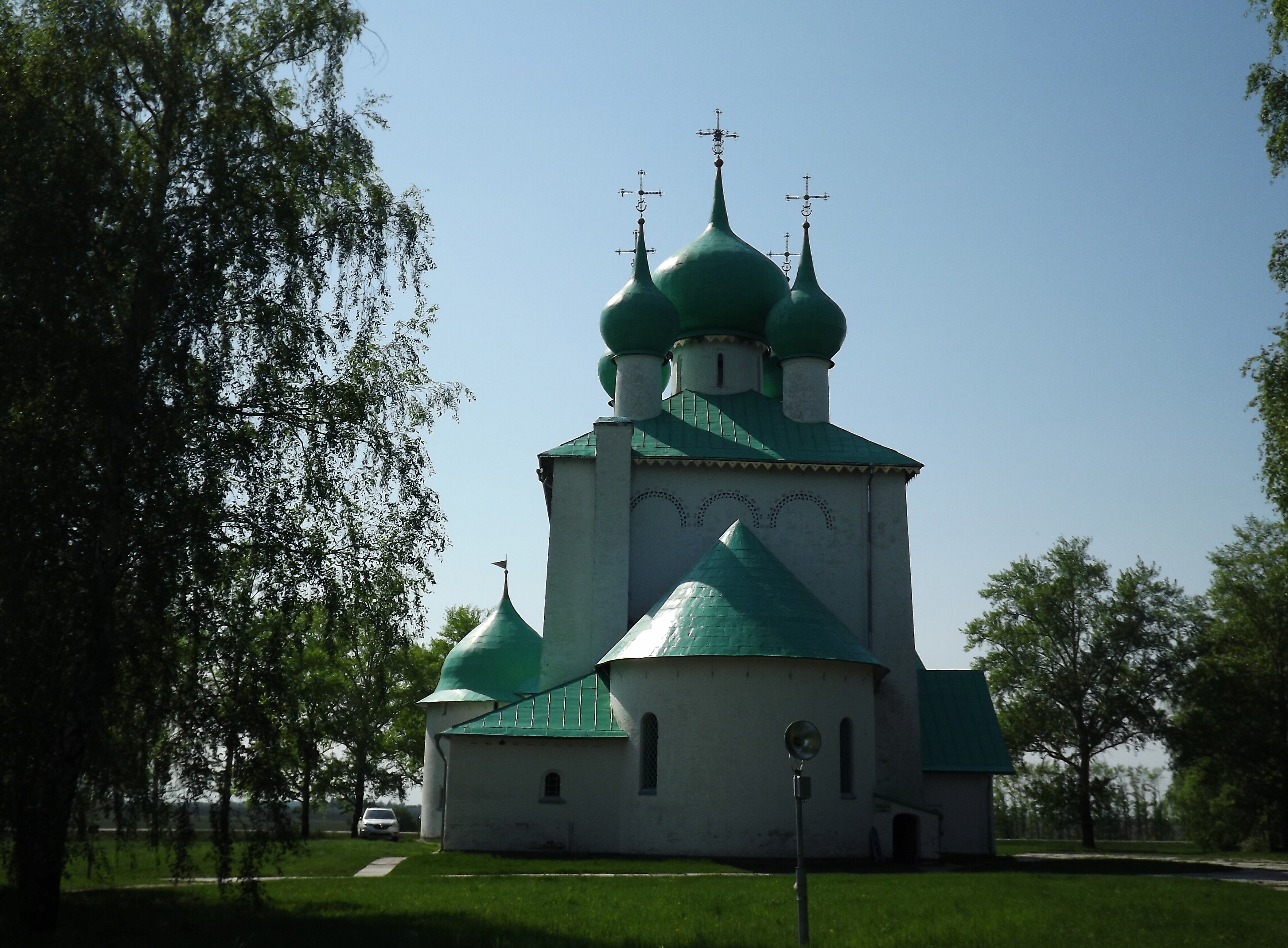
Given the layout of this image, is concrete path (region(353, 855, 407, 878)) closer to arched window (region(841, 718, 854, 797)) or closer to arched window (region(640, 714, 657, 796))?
arched window (region(640, 714, 657, 796))

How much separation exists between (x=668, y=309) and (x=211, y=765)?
67.7 feet

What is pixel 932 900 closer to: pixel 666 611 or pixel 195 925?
pixel 195 925

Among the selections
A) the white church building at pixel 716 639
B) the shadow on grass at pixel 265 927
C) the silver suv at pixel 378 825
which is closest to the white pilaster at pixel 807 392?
the white church building at pixel 716 639

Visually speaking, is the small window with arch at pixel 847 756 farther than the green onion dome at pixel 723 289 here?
No

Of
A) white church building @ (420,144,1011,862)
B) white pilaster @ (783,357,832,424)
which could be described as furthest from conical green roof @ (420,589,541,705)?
white pilaster @ (783,357,832,424)

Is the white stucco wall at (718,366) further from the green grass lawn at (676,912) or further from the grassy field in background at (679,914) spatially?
the grassy field in background at (679,914)

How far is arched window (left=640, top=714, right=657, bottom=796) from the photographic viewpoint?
24.0m

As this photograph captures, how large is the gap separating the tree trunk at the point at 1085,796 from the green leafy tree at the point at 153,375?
29324 millimetres

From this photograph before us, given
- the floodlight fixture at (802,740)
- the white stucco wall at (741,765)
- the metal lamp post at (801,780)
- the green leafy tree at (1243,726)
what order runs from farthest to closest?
the green leafy tree at (1243,726), the white stucco wall at (741,765), the floodlight fixture at (802,740), the metal lamp post at (801,780)

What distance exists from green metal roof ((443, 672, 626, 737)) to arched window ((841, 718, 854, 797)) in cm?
452

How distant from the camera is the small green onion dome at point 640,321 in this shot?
3070 cm

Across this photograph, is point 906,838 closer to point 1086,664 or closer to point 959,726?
point 959,726

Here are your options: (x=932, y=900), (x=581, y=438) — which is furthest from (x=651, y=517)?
(x=932, y=900)

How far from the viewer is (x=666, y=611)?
80.7 ft
